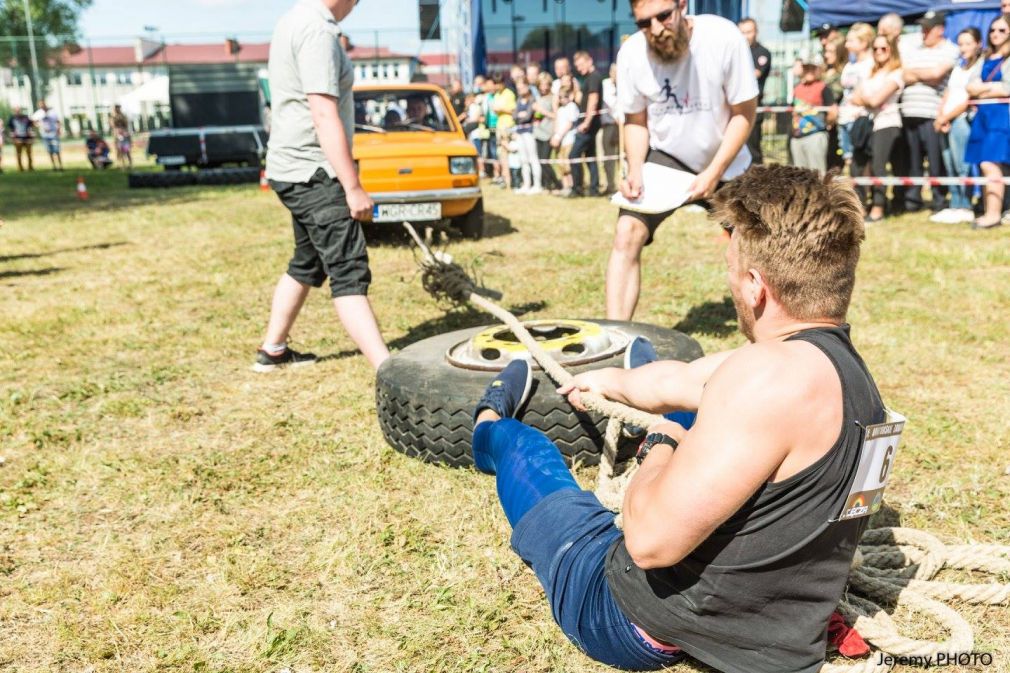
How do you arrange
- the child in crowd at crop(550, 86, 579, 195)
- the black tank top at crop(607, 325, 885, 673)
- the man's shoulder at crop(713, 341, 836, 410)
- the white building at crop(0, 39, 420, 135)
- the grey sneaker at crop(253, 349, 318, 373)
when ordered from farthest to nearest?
the white building at crop(0, 39, 420, 135) < the child in crowd at crop(550, 86, 579, 195) < the grey sneaker at crop(253, 349, 318, 373) < the black tank top at crop(607, 325, 885, 673) < the man's shoulder at crop(713, 341, 836, 410)

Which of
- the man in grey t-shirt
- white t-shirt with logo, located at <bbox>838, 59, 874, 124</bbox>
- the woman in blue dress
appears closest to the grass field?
the man in grey t-shirt

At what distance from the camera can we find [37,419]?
4465 millimetres

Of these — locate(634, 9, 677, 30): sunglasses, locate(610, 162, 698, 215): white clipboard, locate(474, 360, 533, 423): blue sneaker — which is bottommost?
locate(474, 360, 533, 423): blue sneaker

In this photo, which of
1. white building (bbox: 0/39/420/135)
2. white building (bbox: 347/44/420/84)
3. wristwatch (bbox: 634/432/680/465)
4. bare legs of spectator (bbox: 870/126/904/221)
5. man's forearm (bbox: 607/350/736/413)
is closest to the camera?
wristwatch (bbox: 634/432/680/465)

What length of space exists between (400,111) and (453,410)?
7908 mm

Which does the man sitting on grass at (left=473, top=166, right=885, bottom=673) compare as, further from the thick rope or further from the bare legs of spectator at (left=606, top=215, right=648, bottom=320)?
the bare legs of spectator at (left=606, top=215, right=648, bottom=320)

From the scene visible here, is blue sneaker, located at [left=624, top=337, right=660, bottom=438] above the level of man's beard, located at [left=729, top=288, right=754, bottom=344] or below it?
below

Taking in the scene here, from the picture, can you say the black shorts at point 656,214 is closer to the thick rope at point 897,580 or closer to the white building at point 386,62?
the thick rope at point 897,580

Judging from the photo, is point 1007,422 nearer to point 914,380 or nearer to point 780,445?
point 914,380

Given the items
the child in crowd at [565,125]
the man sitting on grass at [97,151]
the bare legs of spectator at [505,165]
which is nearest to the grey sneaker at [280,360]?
the child in crowd at [565,125]

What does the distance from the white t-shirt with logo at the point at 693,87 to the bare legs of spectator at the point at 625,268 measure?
18.1 inches

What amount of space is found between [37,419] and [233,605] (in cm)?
236

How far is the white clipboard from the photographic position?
4.78 metres

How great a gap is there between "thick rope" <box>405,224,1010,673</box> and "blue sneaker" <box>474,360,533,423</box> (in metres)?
0.23
